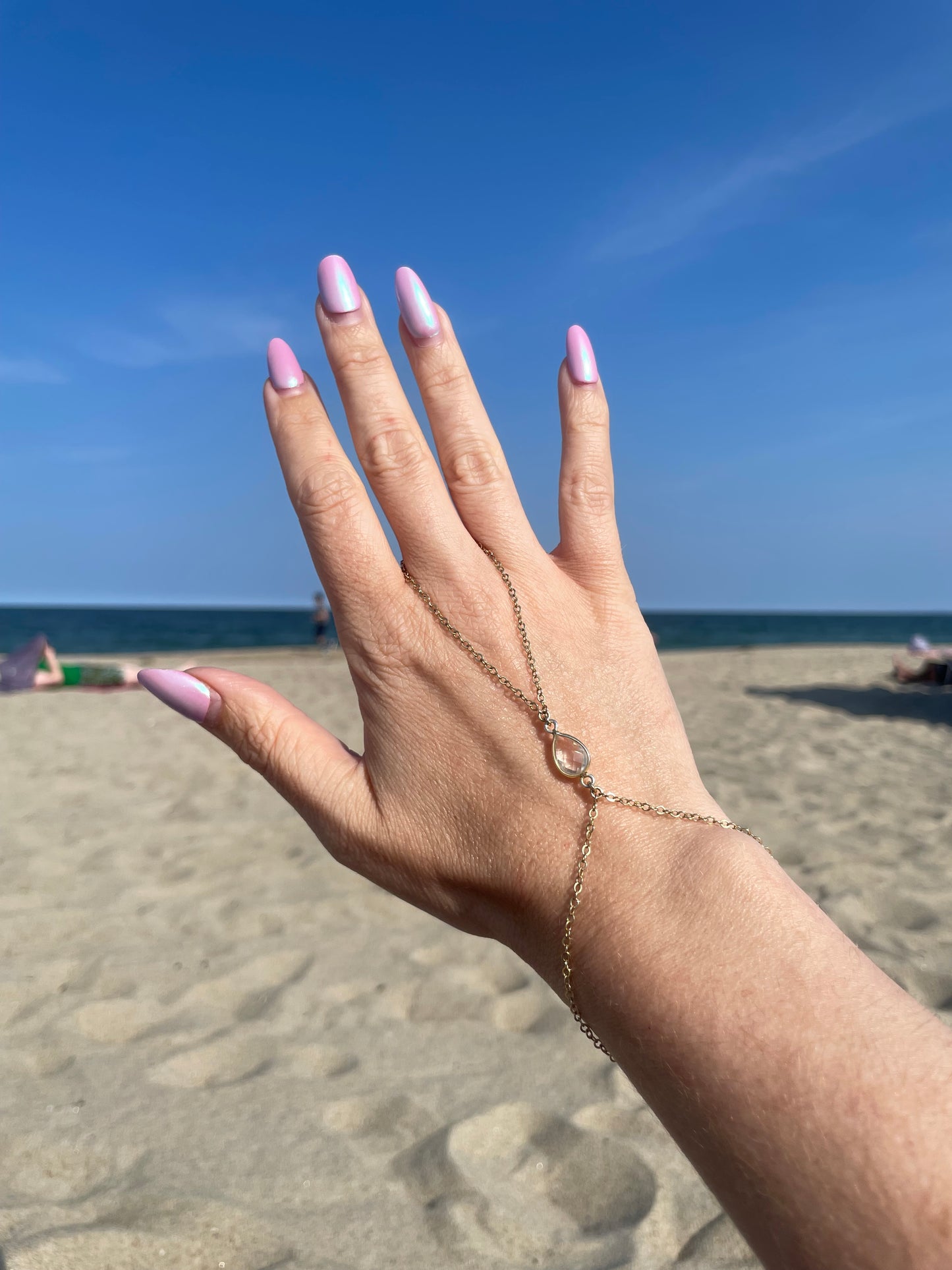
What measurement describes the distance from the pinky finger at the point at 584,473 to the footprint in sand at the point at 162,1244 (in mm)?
1354

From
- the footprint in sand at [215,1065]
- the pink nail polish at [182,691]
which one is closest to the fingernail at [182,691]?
the pink nail polish at [182,691]

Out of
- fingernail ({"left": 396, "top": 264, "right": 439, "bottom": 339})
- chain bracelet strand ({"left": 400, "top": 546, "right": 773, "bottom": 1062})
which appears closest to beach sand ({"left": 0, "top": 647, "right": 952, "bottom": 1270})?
chain bracelet strand ({"left": 400, "top": 546, "right": 773, "bottom": 1062})

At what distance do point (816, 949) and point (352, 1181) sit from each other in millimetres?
1308

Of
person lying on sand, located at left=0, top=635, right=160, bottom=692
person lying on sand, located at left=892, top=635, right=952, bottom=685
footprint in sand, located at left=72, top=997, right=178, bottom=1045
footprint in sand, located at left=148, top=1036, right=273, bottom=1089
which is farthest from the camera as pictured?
person lying on sand, located at left=892, top=635, right=952, bottom=685

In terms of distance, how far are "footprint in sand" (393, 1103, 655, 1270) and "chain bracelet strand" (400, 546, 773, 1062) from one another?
698 mm

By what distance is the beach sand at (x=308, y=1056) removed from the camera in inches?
58.3

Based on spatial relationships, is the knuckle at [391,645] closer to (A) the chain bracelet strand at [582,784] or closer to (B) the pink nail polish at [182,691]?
(A) the chain bracelet strand at [582,784]

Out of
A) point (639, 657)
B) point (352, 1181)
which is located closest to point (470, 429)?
point (639, 657)

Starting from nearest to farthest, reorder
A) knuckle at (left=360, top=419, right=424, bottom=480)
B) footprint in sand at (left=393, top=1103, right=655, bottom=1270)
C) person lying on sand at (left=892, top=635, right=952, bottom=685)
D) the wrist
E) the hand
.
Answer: the wrist
the hand
knuckle at (left=360, top=419, right=424, bottom=480)
footprint in sand at (left=393, top=1103, right=655, bottom=1270)
person lying on sand at (left=892, top=635, right=952, bottom=685)

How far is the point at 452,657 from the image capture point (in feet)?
4.00

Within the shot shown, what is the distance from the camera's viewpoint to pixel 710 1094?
718 mm

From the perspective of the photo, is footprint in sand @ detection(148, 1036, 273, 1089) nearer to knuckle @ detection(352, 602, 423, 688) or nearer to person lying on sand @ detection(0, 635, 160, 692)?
knuckle @ detection(352, 602, 423, 688)

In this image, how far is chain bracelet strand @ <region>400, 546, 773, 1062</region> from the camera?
3.04ft

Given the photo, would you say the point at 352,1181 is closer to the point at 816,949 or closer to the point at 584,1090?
the point at 584,1090
